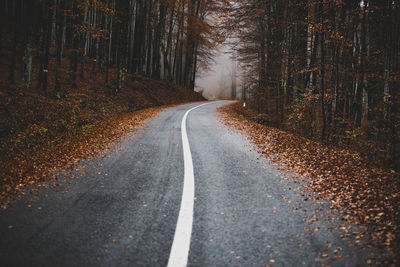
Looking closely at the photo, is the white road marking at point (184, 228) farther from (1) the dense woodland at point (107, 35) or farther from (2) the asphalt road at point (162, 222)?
(1) the dense woodland at point (107, 35)

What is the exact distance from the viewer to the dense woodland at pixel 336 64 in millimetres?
8078

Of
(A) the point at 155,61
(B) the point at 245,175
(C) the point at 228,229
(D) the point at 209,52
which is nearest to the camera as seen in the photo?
(C) the point at 228,229

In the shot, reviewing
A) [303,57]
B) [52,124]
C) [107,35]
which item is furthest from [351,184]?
[107,35]

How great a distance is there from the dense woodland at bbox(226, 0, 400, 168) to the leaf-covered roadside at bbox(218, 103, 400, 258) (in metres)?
2.28

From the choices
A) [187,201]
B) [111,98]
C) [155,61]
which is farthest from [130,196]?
[155,61]

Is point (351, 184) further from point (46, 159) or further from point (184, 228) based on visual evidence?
point (46, 159)

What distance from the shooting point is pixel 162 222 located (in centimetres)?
328

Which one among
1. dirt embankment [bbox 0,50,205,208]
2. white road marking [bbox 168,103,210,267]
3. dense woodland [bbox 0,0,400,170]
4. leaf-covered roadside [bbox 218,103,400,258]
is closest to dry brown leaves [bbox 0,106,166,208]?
dirt embankment [bbox 0,50,205,208]

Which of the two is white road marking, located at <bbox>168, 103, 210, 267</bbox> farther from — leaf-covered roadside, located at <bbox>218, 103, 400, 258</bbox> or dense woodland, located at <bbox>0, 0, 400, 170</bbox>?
dense woodland, located at <bbox>0, 0, 400, 170</bbox>

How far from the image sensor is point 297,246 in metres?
2.82

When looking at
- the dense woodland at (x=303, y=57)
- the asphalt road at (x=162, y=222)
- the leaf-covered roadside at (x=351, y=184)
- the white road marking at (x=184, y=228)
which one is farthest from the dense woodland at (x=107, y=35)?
the white road marking at (x=184, y=228)

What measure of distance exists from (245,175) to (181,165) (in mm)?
1492

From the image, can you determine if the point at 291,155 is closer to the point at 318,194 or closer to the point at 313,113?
the point at 318,194

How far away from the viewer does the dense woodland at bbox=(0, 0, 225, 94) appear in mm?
13117
